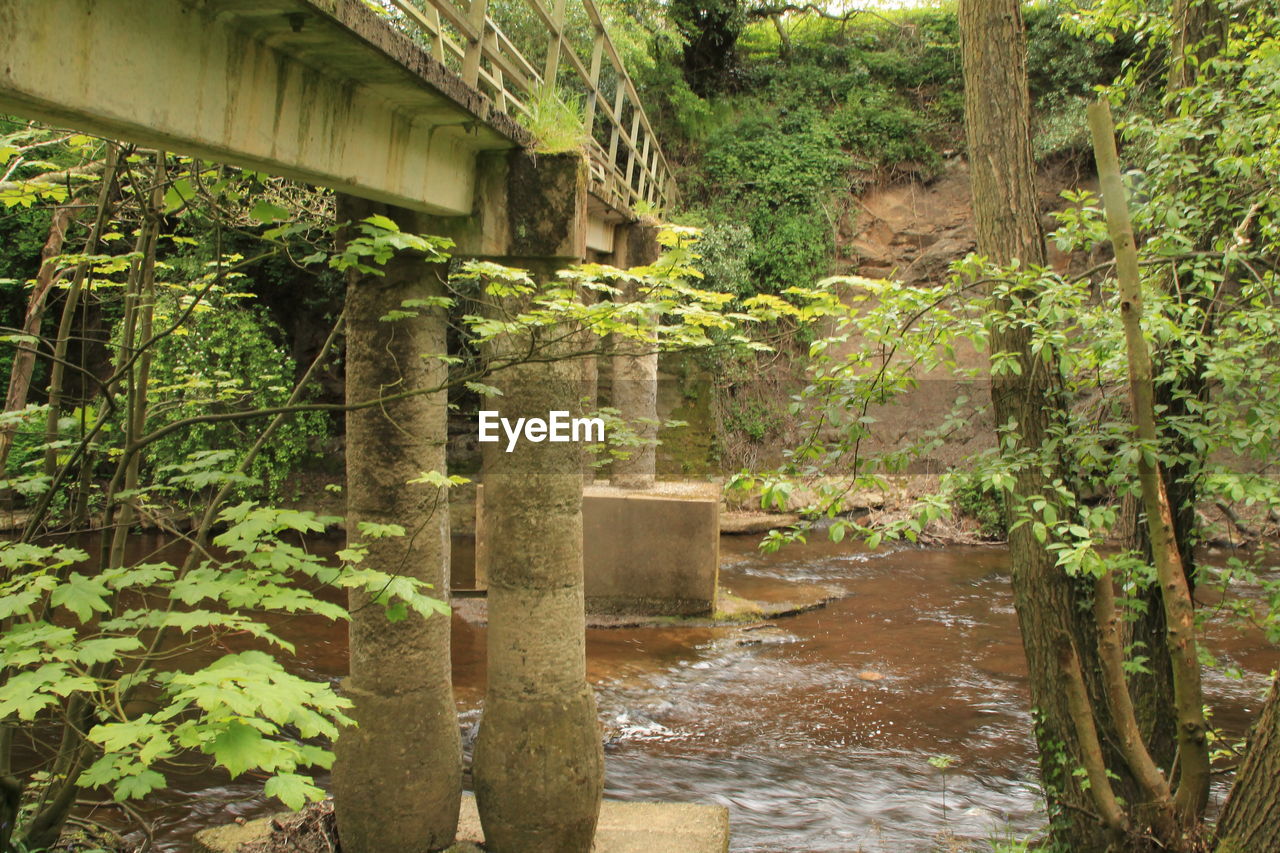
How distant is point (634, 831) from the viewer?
18.3 ft

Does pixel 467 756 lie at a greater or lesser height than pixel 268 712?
lesser

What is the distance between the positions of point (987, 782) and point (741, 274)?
12.5 metres

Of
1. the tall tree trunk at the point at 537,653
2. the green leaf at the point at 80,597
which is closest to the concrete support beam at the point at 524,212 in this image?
the tall tree trunk at the point at 537,653

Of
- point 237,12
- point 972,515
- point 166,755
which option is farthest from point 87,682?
point 972,515

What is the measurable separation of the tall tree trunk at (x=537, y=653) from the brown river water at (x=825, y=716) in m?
1.74

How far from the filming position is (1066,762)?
4777 mm

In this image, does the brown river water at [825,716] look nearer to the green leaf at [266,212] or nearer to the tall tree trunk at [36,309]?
the tall tree trunk at [36,309]

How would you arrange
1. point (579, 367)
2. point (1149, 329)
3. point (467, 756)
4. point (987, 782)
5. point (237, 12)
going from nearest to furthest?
point (237, 12) → point (1149, 329) → point (579, 367) → point (987, 782) → point (467, 756)

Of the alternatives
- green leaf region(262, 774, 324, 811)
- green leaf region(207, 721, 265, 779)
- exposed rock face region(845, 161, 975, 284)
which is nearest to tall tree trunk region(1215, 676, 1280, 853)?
green leaf region(262, 774, 324, 811)

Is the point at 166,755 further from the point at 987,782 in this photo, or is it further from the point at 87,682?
the point at 987,782

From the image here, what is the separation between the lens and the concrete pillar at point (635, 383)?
492 inches

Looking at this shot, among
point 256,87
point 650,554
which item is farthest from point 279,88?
point 650,554

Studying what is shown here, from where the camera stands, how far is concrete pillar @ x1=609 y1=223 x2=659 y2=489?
12492 mm

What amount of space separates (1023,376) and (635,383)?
9.15 m
